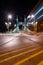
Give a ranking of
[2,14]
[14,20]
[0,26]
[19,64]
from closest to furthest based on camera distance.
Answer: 1. [19,64]
2. [0,26]
3. [2,14]
4. [14,20]

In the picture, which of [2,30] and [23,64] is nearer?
→ [23,64]

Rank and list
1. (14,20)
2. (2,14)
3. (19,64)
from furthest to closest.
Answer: (14,20) → (2,14) → (19,64)

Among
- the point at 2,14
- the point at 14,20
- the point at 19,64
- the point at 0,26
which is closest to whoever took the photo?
the point at 19,64

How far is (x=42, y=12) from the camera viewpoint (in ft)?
251

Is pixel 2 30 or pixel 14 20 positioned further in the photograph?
pixel 14 20

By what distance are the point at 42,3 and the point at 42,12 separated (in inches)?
156

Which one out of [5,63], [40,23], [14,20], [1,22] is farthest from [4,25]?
[5,63]

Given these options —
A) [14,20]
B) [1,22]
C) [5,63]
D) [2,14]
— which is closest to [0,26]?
[1,22]

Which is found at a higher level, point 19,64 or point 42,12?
point 42,12

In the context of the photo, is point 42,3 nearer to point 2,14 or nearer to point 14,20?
point 2,14

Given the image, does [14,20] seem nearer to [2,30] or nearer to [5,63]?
[2,30]

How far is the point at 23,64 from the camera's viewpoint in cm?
796

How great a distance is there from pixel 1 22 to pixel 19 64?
228 ft

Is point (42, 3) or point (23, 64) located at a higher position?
point (42, 3)
